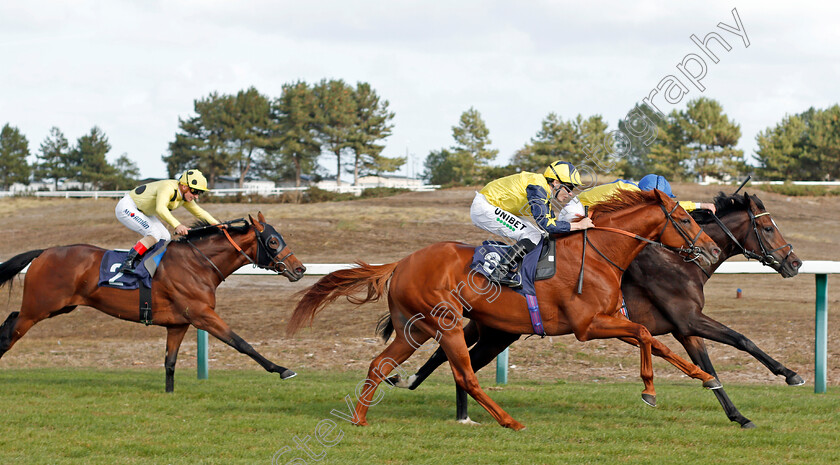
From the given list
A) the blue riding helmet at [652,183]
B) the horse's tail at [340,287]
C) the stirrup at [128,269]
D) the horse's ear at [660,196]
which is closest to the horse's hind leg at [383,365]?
the horse's tail at [340,287]

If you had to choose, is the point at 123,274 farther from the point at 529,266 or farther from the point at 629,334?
the point at 629,334

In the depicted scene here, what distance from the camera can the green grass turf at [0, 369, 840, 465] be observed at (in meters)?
4.88

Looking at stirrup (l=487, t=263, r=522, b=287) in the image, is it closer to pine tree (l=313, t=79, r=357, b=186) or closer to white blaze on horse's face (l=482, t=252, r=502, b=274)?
white blaze on horse's face (l=482, t=252, r=502, b=274)

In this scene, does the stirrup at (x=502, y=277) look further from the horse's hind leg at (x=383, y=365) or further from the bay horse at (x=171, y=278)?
the bay horse at (x=171, y=278)

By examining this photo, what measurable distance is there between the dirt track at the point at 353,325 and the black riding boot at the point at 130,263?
248 centimetres

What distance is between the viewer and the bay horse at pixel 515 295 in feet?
18.6

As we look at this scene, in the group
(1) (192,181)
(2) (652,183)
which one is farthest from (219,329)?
(2) (652,183)

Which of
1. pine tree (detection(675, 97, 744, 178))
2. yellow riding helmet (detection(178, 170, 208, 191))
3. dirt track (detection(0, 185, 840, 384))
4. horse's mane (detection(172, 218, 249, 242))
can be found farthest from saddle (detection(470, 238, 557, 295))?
pine tree (detection(675, 97, 744, 178))

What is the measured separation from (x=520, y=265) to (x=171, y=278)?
3.18m

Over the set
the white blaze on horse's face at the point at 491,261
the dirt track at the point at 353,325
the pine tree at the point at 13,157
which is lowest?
the dirt track at the point at 353,325

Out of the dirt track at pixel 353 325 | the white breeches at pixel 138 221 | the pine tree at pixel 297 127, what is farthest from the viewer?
the pine tree at pixel 297 127

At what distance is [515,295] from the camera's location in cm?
579

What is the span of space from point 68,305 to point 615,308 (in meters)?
4.73

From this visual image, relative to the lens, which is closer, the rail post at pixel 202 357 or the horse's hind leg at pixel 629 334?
the horse's hind leg at pixel 629 334
